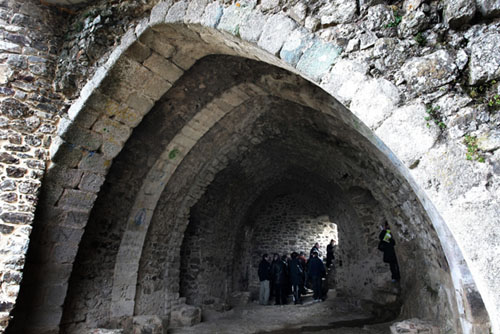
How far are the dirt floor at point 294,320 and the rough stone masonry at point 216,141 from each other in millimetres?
Answer: 365

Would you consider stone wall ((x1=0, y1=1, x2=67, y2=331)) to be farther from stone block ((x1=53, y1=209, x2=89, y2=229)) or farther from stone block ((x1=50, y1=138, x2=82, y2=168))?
stone block ((x1=53, y1=209, x2=89, y2=229))

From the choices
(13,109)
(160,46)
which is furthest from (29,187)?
(160,46)

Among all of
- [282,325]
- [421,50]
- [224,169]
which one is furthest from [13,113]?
[282,325]

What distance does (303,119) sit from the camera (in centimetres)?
487

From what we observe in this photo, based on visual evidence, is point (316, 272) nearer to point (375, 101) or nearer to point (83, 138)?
point (83, 138)

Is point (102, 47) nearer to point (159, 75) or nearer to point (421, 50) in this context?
point (159, 75)

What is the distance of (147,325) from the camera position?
15.1 feet

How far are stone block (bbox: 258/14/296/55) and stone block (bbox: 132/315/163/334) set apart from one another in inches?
152

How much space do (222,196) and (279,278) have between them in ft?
10.3

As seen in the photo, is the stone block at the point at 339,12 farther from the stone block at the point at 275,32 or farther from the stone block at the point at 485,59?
the stone block at the point at 485,59

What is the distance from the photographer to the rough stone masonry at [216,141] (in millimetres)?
1826

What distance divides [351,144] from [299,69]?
2503mm

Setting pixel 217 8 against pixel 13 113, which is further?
pixel 13 113

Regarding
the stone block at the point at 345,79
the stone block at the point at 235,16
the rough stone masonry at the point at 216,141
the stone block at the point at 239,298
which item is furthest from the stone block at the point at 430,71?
the stone block at the point at 239,298
